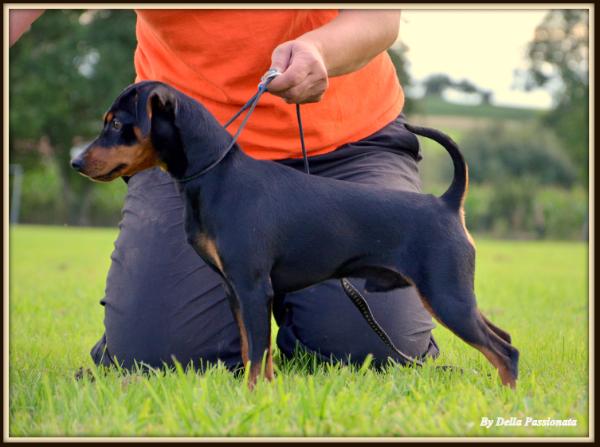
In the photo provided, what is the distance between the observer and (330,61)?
10.5ft

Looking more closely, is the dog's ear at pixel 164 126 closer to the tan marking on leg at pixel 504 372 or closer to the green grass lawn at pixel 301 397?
the green grass lawn at pixel 301 397

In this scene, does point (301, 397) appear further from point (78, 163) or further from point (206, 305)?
point (206, 305)

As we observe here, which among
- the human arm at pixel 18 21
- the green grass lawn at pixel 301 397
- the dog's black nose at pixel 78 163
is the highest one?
the human arm at pixel 18 21

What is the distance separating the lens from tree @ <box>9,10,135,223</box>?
29125 mm

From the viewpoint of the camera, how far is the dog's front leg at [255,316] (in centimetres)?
271

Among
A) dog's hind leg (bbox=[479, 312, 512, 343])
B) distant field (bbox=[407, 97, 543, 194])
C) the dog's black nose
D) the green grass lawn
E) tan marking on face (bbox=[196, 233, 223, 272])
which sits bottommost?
the green grass lawn

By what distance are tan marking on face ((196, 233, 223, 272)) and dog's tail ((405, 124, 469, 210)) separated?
87 centimetres

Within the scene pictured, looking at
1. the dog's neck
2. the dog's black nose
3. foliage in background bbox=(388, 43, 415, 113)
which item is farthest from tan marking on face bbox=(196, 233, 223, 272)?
foliage in background bbox=(388, 43, 415, 113)

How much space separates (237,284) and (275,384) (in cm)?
38

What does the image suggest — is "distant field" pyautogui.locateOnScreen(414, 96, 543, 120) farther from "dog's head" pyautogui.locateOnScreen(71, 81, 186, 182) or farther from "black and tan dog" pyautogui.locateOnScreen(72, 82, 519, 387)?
"dog's head" pyautogui.locateOnScreen(71, 81, 186, 182)

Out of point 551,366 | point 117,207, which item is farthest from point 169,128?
point 117,207

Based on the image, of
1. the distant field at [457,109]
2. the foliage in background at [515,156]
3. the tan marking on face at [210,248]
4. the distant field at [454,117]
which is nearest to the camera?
the tan marking on face at [210,248]

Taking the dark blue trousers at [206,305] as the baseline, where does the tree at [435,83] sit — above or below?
above

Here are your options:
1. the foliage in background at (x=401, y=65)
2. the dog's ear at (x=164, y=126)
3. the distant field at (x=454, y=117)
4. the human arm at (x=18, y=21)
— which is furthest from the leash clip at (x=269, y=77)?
the distant field at (x=454, y=117)
